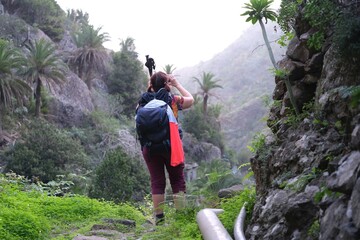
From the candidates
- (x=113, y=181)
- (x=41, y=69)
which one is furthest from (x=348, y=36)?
(x=41, y=69)

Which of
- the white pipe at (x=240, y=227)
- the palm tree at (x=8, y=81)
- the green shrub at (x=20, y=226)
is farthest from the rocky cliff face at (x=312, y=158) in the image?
the palm tree at (x=8, y=81)

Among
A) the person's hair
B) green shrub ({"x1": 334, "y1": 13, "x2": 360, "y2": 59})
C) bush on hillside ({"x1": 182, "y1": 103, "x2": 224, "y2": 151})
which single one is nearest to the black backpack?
the person's hair

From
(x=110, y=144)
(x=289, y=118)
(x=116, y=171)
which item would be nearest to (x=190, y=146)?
(x=110, y=144)

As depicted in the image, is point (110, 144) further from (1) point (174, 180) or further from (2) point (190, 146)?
(1) point (174, 180)

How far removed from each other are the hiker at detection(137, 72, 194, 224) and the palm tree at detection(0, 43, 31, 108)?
21456 mm

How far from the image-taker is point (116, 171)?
62.4 ft

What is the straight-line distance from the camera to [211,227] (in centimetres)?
330

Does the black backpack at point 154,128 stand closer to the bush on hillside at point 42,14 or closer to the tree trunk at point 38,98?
the tree trunk at point 38,98

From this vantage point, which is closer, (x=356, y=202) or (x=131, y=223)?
(x=356, y=202)

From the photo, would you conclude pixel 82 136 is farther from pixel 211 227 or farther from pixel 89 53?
pixel 211 227

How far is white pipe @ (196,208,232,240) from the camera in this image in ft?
10.2

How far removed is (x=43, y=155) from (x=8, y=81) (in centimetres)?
530

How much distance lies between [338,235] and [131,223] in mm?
3871

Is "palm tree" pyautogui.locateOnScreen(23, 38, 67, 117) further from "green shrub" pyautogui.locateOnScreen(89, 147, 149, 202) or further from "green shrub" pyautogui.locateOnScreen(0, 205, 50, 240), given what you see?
"green shrub" pyautogui.locateOnScreen(0, 205, 50, 240)
